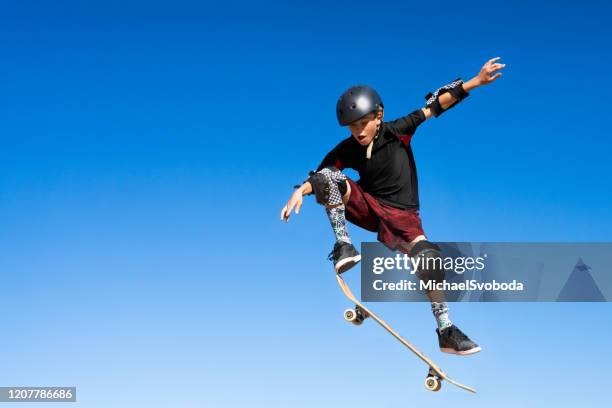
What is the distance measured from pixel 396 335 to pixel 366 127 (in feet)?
9.63

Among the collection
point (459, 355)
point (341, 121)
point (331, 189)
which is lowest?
point (459, 355)

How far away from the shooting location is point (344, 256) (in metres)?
12.0

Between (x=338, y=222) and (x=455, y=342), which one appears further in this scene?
(x=338, y=222)

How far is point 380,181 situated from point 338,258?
1.22 m

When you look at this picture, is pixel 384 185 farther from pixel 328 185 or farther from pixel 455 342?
pixel 455 342

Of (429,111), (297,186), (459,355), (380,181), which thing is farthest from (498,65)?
(459,355)

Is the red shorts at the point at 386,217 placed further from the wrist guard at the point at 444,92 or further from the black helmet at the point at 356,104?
the wrist guard at the point at 444,92

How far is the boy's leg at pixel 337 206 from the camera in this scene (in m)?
11.9

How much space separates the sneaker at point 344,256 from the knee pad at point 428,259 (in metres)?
0.79

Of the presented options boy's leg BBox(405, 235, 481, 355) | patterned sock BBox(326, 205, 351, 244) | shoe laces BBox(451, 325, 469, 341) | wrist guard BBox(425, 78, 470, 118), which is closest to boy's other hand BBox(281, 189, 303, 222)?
patterned sock BBox(326, 205, 351, 244)

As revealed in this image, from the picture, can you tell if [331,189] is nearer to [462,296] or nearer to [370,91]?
[370,91]

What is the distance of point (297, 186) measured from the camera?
38.9ft

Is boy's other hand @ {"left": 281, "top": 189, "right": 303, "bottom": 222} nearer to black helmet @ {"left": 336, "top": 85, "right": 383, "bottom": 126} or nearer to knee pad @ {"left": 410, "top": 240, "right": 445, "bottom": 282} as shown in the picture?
black helmet @ {"left": 336, "top": 85, "right": 383, "bottom": 126}

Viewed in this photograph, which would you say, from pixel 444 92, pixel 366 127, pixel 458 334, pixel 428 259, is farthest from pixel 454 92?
pixel 458 334
